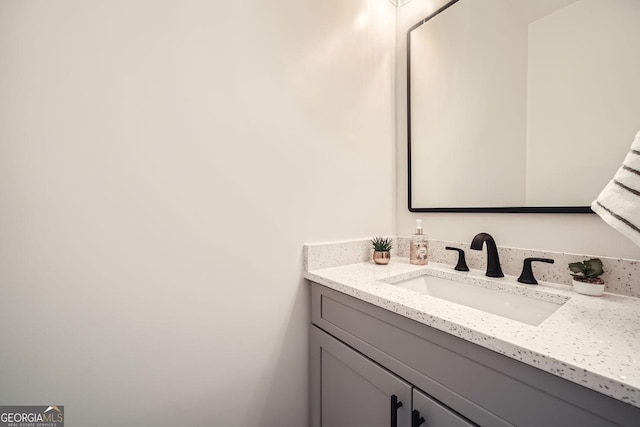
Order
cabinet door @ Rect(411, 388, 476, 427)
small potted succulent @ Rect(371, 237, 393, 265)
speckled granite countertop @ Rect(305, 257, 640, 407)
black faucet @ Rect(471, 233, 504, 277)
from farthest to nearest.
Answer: small potted succulent @ Rect(371, 237, 393, 265) → black faucet @ Rect(471, 233, 504, 277) → cabinet door @ Rect(411, 388, 476, 427) → speckled granite countertop @ Rect(305, 257, 640, 407)

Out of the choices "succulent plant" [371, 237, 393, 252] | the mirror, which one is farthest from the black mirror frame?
"succulent plant" [371, 237, 393, 252]

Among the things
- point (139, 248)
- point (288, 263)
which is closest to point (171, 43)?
point (139, 248)

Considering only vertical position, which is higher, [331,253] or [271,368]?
[331,253]

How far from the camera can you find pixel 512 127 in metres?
0.90

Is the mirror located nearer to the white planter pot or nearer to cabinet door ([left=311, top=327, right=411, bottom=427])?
the white planter pot

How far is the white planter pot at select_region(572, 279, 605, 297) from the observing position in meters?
0.70

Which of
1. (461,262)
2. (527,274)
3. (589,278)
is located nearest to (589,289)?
(589,278)

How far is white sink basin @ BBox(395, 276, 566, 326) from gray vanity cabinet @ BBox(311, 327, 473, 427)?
0.33 metres

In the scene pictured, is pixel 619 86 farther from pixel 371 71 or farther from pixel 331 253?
pixel 331 253

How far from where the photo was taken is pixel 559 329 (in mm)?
517

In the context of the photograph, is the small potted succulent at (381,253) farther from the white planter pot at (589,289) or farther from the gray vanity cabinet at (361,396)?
the white planter pot at (589,289)

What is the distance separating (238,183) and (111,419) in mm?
726

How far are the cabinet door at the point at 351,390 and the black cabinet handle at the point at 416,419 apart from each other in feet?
0.07

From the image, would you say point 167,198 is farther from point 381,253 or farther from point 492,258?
point 492,258
